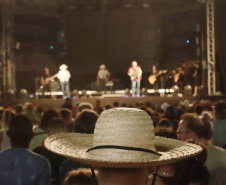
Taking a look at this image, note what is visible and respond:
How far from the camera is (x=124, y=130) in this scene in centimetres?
158

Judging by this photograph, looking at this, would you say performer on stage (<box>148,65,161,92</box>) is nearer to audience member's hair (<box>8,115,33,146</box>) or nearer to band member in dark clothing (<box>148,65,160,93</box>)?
band member in dark clothing (<box>148,65,160,93</box>)

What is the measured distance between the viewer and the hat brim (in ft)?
5.11

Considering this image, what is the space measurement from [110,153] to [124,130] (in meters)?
Result: 0.10

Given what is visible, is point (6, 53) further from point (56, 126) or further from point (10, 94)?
point (56, 126)

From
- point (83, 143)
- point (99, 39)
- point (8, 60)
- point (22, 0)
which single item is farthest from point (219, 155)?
point (99, 39)

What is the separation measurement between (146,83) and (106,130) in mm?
17988

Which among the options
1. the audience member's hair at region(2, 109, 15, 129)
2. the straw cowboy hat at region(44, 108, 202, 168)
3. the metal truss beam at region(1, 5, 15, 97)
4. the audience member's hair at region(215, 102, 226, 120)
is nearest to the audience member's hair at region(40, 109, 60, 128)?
the audience member's hair at region(2, 109, 15, 129)

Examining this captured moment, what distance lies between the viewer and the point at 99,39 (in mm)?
21844

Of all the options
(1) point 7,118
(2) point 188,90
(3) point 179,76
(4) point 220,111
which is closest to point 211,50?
(3) point 179,76

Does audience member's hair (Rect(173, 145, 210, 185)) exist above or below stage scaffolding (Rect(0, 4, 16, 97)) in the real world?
below

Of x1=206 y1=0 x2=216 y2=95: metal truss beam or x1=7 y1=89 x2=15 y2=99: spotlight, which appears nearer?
x1=206 y1=0 x2=216 y2=95: metal truss beam

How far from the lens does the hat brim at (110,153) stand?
156cm

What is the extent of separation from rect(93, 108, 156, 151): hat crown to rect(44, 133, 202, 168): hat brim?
41mm

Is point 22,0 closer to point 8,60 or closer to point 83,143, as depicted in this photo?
point 8,60
